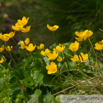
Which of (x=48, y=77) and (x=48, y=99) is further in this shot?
(x=48, y=77)

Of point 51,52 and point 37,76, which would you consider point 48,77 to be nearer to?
point 37,76

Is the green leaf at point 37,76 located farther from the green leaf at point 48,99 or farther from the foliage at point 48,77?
the green leaf at point 48,99

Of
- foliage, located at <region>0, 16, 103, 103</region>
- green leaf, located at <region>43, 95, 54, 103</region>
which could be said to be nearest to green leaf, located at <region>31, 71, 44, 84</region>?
foliage, located at <region>0, 16, 103, 103</region>

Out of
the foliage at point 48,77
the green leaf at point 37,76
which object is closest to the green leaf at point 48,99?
the foliage at point 48,77

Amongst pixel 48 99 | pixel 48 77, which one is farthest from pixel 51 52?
pixel 48 99

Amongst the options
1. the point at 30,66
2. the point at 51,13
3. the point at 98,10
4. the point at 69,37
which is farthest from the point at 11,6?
the point at 30,66

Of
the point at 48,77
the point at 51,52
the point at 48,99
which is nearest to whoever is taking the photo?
the point at 48,99

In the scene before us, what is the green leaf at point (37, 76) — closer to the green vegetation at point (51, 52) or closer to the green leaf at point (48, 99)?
the green vegetation at point (51, 52)

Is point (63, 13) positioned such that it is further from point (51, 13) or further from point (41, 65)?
point (41, 65)

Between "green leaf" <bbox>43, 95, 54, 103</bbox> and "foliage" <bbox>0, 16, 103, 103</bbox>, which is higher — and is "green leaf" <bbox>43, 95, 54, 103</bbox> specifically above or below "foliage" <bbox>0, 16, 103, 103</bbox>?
below

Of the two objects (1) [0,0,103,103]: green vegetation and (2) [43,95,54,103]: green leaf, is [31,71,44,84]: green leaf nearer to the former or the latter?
(1) [0,0,103,103]: green vegetation

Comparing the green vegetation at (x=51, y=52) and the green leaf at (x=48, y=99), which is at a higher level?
the green vegetation at (x=51, y=52)
